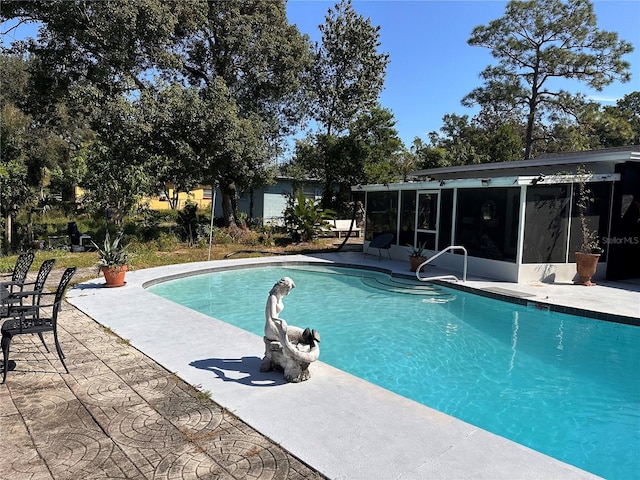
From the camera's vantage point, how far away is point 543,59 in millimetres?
23297

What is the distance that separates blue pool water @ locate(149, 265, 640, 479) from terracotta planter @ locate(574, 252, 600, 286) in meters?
2.66

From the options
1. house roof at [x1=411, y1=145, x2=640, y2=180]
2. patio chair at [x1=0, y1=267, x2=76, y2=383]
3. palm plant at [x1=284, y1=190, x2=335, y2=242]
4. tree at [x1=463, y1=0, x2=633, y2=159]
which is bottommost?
patio chair at [x1=0, y1=267, x2=76, y2=383]

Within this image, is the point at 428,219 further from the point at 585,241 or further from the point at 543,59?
the point at 543,59

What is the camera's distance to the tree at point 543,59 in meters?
22.0

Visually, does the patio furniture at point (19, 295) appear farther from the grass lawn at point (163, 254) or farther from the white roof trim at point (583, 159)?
the white roof trim at point (583, 159)

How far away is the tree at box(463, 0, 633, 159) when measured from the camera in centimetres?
2203

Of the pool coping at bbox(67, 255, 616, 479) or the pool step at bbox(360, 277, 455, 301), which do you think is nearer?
the pool coping at bbox(67, 255, 616, 479)

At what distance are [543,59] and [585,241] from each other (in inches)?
705

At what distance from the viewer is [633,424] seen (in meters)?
4.27

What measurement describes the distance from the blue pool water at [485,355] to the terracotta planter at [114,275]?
37.2 inches

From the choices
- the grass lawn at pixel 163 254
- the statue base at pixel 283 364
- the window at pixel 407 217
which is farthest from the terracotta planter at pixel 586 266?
the grass lawn at pixel 163 254

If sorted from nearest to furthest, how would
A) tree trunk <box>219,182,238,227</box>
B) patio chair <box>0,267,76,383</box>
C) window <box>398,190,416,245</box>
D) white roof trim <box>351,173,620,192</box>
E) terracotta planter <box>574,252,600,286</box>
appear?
patio chair <box>0,267,76,383</box>
white roof trim <box>351,173,620,192</box>
terracotta planter <box>574,252,600,286</box>
window <box>398,190,416,245</box>
tree trunk <box>219,182,238,227</box>

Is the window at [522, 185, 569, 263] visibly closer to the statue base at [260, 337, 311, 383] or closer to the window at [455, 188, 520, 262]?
the window at [455, 188, 520, 262]

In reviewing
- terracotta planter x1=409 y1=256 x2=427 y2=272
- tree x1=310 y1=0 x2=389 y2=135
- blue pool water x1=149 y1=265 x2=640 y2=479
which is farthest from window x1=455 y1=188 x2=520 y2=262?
tree x1=310 y1=0 x2=389 y2=135
